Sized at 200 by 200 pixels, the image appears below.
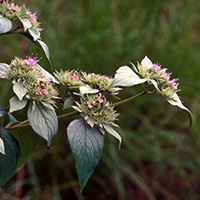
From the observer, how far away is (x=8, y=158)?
2.75 ft

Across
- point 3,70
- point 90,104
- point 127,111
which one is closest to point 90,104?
point 90,104

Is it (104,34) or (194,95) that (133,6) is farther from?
(194,95)

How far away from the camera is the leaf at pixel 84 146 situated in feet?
2.42

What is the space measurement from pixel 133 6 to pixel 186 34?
49 cm

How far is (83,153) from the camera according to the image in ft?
2.48

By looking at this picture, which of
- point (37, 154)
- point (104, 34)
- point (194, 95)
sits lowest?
point (37, 154)

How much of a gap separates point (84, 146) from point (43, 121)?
105 millimetres

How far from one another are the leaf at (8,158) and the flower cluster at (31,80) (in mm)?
136

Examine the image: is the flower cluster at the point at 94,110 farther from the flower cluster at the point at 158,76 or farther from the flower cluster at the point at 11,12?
the flower cluster at the point at 11,12

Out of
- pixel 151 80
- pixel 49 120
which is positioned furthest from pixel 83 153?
pixel 151 80

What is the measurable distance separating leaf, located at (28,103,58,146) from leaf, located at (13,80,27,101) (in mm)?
37

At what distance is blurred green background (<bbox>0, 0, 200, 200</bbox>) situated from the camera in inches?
88.0

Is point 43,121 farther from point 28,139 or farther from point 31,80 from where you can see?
point 28,139

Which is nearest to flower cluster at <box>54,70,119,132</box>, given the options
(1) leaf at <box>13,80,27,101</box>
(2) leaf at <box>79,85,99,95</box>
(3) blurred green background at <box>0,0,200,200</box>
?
(2) leaf at <box>79,85,99,95</box>
